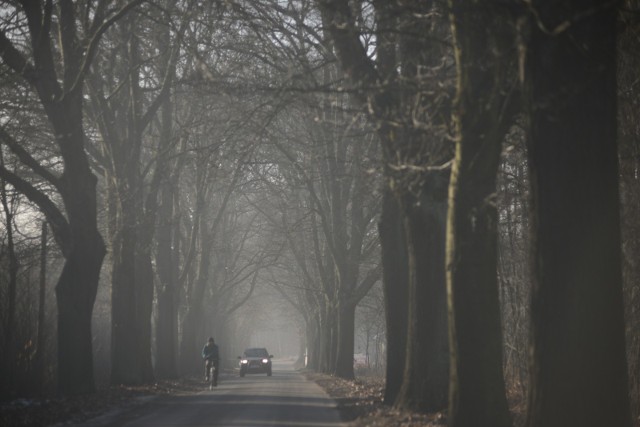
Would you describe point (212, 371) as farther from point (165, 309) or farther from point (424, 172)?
point (424, 172)

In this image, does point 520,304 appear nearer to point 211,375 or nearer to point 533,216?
point 533,216

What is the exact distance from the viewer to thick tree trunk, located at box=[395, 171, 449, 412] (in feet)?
52.6

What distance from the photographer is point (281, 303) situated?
92812 mm

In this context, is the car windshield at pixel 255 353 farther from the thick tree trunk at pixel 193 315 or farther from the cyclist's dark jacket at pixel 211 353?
the cyclist's dark jacket at pixel 211 353

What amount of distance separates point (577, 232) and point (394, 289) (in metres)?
11.6

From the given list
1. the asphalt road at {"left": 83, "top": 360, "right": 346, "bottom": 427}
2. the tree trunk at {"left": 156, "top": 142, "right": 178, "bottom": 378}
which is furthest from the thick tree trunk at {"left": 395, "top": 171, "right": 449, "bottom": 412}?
the tree trunk at {"left": 156, "top": 142, "right": 178, "bottom": 378}

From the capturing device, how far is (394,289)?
2073 cm

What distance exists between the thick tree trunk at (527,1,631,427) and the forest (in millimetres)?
19

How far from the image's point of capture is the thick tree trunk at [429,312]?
52.6ft

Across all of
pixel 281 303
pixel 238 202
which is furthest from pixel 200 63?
pixel 281 303

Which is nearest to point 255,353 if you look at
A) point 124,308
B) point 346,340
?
point 346,340

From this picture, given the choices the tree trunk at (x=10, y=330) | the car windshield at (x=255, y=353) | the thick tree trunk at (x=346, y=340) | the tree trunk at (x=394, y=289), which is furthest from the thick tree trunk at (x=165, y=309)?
the car windshield at (x=255, y=353)

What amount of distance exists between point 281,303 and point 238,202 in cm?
3853

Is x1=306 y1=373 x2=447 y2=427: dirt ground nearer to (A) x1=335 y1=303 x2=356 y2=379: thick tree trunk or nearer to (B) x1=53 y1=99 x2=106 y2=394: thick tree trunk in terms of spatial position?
(B) x1=53 y1=99 x2=106 y2=394: thick tree trunk
